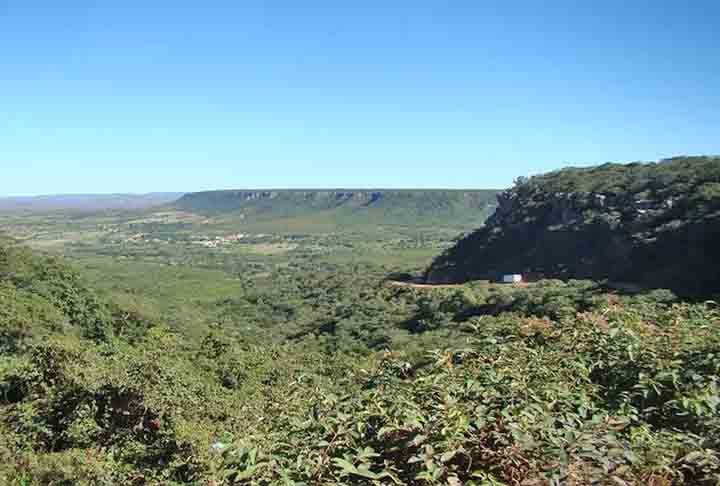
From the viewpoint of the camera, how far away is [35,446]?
9.70 meters

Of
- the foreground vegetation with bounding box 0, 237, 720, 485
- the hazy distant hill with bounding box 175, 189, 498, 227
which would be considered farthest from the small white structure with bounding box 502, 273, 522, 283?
the hazy distant hill with bounding box 175, 189, 498, 227

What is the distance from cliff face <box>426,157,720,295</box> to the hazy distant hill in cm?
10406

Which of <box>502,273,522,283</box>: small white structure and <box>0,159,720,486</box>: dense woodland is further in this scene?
<box>502,273,522,283</box>: small white structure

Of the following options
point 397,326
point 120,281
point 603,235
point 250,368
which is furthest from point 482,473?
point 120,281

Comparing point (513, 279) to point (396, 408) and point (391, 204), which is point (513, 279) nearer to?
point (396, 408)

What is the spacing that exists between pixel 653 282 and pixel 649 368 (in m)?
31.0

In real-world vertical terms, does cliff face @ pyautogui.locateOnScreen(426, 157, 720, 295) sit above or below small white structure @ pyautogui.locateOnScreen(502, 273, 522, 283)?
above

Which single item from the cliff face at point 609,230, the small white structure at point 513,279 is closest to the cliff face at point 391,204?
the cliff face at point 609,230

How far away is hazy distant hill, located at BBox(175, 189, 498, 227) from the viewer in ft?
542

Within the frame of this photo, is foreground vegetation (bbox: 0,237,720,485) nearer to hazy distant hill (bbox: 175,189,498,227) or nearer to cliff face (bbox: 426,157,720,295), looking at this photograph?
cliff face (bbox: 426,157,720,295)

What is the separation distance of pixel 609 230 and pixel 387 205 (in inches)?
5394

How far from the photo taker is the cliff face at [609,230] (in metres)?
33.9

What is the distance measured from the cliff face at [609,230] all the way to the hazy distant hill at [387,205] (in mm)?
104061

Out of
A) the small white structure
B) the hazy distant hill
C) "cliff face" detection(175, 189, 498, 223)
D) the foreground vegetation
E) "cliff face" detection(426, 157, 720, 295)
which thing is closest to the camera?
the foreground vegetation
